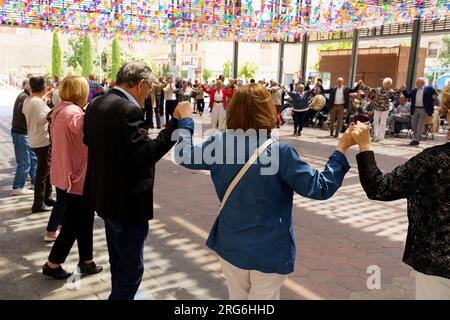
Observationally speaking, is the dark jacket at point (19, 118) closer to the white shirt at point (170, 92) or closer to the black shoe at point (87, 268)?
the black shoe at point (87, 268)

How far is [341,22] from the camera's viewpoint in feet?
43.4

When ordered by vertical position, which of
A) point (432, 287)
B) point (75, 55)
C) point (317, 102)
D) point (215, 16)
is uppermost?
point (215, 16)

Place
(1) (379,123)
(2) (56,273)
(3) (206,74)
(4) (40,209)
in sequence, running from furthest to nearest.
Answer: (3) (206,74), (1) (379,123), (4) (40,209), (2) (56,273)

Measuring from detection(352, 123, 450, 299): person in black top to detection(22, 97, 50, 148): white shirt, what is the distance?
13.3 feet

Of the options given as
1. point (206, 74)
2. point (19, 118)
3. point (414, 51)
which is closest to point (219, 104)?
point (19, 118)

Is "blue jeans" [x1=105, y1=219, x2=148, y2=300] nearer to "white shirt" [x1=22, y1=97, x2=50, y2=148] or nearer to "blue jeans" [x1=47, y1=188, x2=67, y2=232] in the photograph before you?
"blue jeans" [x1=47, y1=188, x2=67, y2=232]

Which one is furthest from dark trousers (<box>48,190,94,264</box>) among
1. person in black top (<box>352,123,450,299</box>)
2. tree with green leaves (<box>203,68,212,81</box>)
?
tree with green leaves (<box>203,68,212,81</box>)

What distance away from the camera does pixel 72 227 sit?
3307 mm

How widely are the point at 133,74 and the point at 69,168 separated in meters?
1.19

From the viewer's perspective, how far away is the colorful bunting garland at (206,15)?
1195 cm

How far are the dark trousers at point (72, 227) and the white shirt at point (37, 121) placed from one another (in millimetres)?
1696

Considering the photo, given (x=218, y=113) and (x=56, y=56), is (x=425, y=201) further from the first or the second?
(x=56, y=56)
